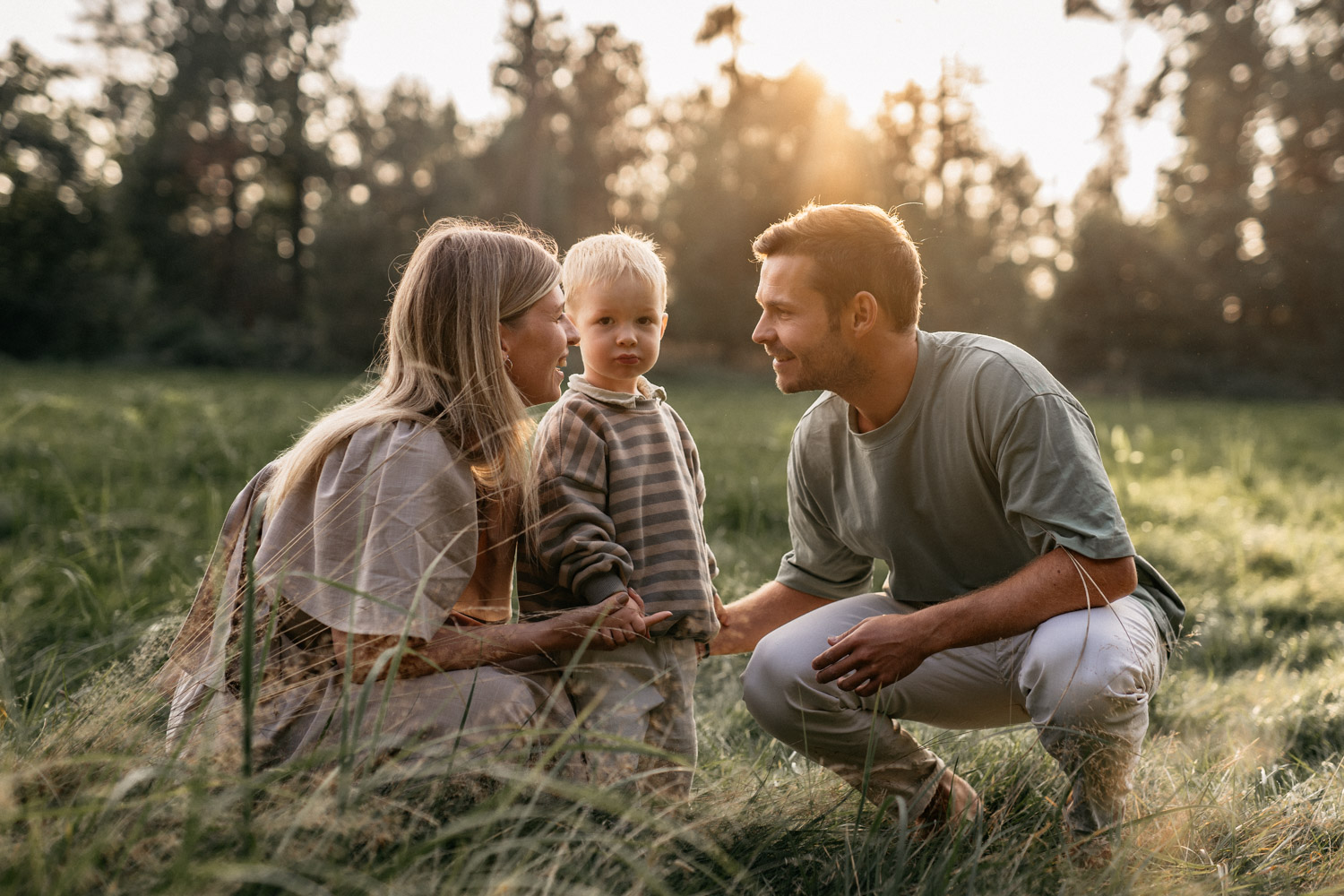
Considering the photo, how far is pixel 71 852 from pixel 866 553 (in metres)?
2.16

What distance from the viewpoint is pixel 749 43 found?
60.7ft

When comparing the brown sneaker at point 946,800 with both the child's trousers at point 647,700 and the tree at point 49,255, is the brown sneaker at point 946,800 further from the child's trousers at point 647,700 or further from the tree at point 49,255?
the tree at point 49,255

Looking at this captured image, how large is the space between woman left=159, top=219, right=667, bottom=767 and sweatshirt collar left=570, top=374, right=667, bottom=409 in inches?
5.9

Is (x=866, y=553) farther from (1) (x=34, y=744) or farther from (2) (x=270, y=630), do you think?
(1) (x=34, y=744)

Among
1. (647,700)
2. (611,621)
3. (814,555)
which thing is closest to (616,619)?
(611,621)

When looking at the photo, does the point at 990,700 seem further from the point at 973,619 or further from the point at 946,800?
the point at 973,619

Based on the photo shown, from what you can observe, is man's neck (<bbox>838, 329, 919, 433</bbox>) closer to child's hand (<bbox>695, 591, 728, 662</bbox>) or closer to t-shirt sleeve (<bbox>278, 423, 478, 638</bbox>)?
child's hand (<bbox>695, 591, 728, 662</bbox>)

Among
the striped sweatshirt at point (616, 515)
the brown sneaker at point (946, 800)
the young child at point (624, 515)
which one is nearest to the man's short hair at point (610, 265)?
the young child at point (624, 515)

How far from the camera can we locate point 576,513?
2307 millimetres

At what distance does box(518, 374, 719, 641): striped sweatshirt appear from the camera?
2.32m

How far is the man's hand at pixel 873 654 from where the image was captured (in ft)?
7.41

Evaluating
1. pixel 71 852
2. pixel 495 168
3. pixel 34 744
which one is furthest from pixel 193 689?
pixel 495 168

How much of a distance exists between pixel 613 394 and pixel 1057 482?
1121 mm

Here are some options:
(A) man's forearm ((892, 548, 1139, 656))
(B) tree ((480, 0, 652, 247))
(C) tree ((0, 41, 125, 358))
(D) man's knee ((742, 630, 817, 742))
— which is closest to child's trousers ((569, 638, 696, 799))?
(D) man's knee ((742, 630, 817, 742))
